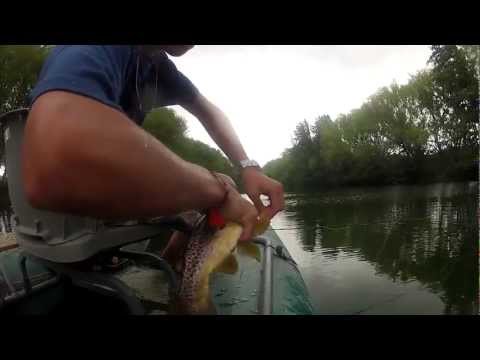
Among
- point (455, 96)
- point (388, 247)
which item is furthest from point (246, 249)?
point (388, 247)

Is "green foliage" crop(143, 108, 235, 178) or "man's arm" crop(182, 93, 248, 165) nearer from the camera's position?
"green foliage" crop(143, 108, 235, 178)

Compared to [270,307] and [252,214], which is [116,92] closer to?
[252,214]

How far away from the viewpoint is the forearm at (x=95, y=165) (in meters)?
0.58

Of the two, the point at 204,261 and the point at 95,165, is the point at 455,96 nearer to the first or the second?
the point at 204,261

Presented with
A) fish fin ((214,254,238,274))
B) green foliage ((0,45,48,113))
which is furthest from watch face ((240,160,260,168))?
green foliage ((0,45,48,113))

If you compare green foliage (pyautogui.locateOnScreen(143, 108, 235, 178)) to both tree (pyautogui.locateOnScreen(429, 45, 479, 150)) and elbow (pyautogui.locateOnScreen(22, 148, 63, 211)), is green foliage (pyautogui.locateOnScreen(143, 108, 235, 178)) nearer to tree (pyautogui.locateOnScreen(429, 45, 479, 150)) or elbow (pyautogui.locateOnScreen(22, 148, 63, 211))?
elbow (pyautogui.locateOnScreen(22, 148, 63, 211))

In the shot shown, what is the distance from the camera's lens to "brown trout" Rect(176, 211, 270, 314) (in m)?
0.91

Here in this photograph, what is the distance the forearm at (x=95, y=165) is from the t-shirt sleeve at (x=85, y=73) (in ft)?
0.11

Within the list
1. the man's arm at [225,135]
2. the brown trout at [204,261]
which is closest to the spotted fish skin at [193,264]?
the brown trout at [204,261]

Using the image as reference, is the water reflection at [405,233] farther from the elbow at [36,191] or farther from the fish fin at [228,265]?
the elbow at [36,191]

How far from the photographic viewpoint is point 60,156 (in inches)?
22.5

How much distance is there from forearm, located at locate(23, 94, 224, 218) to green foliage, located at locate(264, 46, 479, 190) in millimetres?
608

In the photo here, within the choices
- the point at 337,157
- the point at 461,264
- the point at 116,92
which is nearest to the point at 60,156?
the point at 116,92
